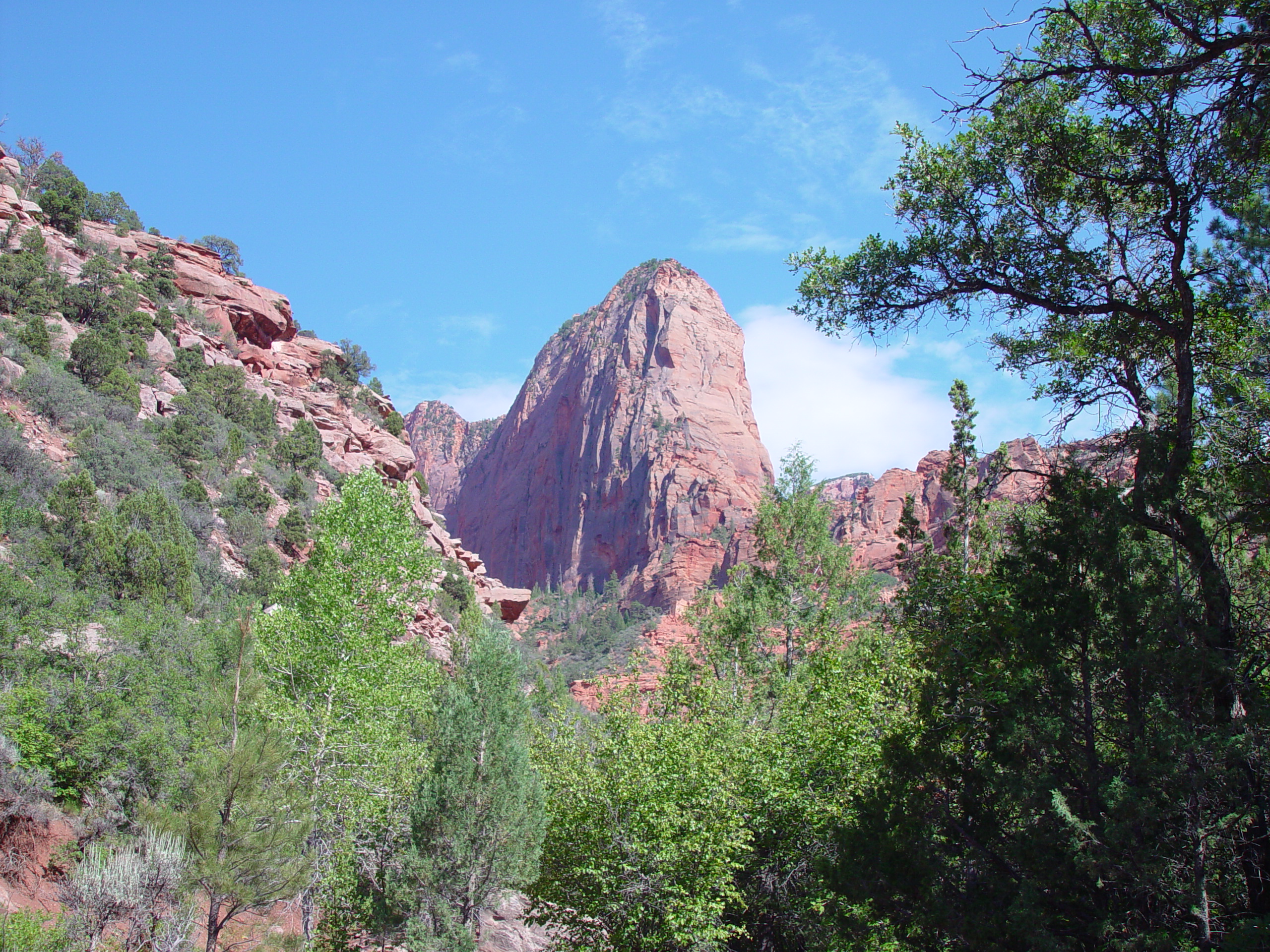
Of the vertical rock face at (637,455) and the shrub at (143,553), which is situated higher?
the vertical rock face at (637,455)

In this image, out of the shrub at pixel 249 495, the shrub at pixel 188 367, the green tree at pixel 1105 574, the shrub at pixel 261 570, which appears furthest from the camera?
the shrub at pixel 188 367

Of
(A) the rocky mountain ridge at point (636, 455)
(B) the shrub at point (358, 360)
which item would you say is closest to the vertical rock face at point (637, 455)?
(A) the rocky mountain ridge at point (636, 455)

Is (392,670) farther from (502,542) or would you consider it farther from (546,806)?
(502,542)

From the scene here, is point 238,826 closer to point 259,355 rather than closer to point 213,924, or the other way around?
point 213,924

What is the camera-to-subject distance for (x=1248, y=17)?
6578 mm

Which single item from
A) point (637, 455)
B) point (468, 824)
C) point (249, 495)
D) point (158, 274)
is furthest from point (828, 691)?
point (637, 455)

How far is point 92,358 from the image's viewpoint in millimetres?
34750

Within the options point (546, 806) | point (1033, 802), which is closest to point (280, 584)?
point (546, 806)

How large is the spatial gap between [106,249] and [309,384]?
1358 centimetres

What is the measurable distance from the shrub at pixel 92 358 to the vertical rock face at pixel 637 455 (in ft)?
230

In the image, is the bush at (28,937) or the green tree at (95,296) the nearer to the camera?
the bush at (28,937)

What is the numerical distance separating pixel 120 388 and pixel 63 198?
17157mm

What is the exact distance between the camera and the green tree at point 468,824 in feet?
44.7

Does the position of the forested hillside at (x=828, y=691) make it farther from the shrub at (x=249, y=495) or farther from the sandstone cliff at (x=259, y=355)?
the sandstone cliff at (x=259, y=355)
